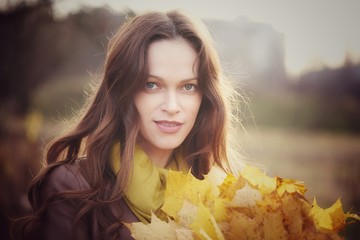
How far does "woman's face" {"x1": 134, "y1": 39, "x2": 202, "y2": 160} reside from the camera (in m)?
0.80

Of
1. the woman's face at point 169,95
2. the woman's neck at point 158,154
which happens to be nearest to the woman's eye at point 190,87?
the woman's face at point 169,95

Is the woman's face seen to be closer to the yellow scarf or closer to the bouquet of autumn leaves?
the yellow scarf

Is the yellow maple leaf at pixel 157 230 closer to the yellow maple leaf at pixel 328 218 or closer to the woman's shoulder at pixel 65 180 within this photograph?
the yellow maple leaf at pixel 328 218

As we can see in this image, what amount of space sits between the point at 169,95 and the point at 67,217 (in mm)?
278

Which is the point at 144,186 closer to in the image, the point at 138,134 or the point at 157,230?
the point at 138,134

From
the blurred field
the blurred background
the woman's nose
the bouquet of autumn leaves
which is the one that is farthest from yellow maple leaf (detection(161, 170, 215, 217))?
the blurred field

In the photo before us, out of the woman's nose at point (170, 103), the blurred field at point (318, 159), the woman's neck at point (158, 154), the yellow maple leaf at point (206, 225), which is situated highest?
the woman's nose at point (170, 103)

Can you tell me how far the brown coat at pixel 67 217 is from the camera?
2.65ft

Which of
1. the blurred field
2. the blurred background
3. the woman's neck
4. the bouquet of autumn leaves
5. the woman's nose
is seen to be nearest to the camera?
the bouquet of autumn leaves

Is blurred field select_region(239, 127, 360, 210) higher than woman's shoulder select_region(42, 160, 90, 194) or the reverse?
the reverse

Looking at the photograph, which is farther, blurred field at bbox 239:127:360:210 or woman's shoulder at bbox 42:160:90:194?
blurred field at bbox 239:127:360:210

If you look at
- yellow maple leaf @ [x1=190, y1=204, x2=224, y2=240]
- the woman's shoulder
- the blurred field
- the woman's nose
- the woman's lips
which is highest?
the woman's nose

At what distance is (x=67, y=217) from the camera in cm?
82

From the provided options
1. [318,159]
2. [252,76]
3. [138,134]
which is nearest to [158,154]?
[138,134]
